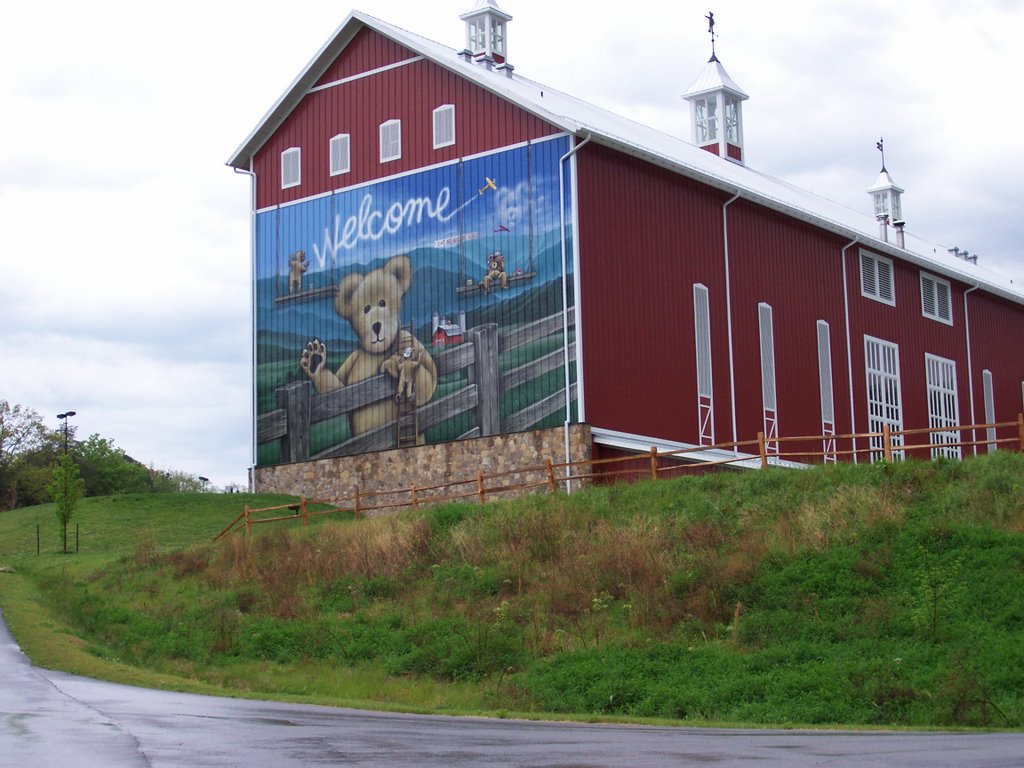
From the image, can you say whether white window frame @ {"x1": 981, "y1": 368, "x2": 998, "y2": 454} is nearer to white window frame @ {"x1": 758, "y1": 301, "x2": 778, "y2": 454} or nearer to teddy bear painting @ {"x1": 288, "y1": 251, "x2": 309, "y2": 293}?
white window frame @ {"x1": 758, "y1": 301, "x2": 778, "y2": 454}

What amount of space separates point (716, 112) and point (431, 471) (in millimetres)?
24409

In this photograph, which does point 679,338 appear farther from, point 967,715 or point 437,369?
point 967,715

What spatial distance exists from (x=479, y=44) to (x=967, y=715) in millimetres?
29464

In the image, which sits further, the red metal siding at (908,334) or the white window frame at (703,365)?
the red metal siding at (908,334)

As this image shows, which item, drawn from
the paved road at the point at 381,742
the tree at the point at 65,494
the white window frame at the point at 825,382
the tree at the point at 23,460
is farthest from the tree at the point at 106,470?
the paved road at the point at 381,742

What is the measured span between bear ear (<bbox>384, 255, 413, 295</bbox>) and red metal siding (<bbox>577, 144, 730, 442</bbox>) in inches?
223

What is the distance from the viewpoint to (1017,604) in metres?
20.3

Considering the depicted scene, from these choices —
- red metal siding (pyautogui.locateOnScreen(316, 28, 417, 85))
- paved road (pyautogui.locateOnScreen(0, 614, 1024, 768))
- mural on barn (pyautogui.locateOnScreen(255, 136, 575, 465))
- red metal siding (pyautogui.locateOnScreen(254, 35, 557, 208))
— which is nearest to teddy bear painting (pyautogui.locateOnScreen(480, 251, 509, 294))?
mural on barn (pyautogui.locateOnScreen(255, 136, 575, 465))

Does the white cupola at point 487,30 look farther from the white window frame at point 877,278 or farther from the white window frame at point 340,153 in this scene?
the white window frame at point 877,278

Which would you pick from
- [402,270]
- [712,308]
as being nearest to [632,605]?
[712,308]

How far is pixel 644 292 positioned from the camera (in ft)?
121

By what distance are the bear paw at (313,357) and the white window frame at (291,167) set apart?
16.1 feet

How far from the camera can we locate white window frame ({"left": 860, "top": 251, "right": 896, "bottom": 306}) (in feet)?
152

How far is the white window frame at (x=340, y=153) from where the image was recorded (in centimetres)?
4041
